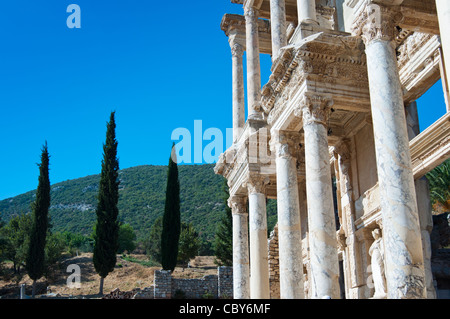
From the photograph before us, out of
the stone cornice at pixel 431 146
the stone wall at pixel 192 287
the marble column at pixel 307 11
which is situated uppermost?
the marble column at pixel 307 11

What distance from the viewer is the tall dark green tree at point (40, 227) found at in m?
38.5

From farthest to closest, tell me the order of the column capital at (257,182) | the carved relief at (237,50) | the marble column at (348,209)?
1. the carved relief at (237,50)
2. the column capital at (257,182)
3. the marble column at (348,209)

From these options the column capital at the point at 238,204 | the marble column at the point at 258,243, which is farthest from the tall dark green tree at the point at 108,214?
the marble column at the point at 258,243

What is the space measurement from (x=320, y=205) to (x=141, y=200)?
89.0 meters

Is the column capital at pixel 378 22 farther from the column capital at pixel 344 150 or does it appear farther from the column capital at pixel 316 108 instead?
the column capital at pixel 344 150

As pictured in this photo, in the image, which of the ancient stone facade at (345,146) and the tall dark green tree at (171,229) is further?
the tall dark green tree at (171,229)

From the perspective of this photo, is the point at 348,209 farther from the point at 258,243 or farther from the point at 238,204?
the point at 238,204

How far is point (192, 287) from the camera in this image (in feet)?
116

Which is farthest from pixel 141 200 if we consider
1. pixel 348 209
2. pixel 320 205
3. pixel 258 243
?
Answer: pixel 320 205

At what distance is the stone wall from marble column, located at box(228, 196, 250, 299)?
16.3 metres

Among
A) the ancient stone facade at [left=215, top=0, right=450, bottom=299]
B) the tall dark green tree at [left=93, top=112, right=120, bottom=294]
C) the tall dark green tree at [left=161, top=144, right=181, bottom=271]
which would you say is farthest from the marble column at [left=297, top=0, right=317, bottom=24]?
the tall dark green tree at [left=93, top=112, right=120, bottom=294]

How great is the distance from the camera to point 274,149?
618 inches

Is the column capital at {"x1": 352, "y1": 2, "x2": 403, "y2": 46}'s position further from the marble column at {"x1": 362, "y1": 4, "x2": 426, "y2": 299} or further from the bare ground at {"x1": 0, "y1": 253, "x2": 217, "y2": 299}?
the bare ground at {"x1": 0, "y1": 253, "x2": 217, "y2": 299}

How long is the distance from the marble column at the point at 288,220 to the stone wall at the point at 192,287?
21668mm
